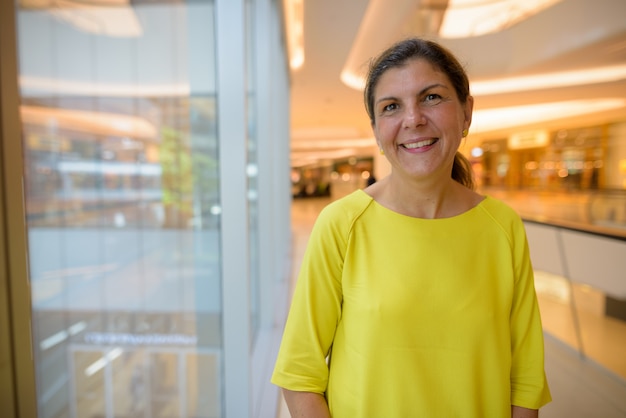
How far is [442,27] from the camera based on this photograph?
8.35m

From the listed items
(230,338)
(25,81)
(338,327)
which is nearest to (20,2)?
(25,81)

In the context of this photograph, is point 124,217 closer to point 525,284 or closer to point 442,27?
point 525,284

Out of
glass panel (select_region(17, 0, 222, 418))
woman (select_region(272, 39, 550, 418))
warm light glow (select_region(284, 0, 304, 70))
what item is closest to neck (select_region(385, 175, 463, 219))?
woman (select_region(272, 39, 550, 418))

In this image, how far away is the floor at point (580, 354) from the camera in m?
2.37

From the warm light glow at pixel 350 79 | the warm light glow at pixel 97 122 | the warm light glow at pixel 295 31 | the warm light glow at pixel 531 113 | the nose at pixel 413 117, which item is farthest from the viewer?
the warm light glow at pixel 531 113

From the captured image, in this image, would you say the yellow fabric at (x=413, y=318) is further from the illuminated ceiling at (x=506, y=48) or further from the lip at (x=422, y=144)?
the illuminated ceiling at (x=506, y=48)

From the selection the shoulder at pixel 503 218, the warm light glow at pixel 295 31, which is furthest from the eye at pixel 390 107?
the warm light glow at pixel 295 31

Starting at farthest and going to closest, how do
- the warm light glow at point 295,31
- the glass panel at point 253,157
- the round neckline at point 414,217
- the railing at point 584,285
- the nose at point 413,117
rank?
the warm light glow at point 295,31 < the glass panel at point 253,157 < the railing at point 584,285 < the round neckline at point 414,217 < the nose at point 413,117

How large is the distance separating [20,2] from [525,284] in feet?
6.35

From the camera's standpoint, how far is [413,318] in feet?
3.38

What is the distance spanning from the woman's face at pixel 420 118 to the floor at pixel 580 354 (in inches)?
74.3

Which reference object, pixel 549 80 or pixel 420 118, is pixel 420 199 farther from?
pixel 549 80

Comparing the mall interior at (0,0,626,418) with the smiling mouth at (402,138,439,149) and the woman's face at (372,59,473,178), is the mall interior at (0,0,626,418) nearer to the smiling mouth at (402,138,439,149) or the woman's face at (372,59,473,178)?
the woman's face at (372,59,473,178)

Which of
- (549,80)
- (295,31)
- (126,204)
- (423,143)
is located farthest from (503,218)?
(549,80)
